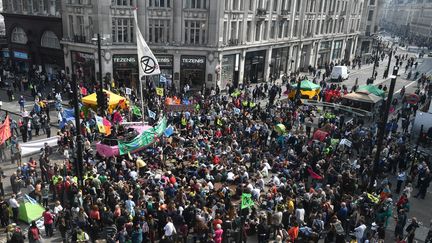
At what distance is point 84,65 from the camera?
40688mm

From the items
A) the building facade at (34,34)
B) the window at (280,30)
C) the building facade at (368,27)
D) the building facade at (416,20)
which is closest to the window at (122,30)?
the building facade at (34,34)

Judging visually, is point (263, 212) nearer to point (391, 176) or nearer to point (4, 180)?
point (391, 176)

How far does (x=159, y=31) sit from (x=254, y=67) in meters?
14.1

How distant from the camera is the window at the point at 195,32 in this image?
40.4 metres

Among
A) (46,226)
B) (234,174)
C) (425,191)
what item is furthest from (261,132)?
(46,226)

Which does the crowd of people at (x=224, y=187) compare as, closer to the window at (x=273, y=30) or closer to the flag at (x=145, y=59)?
the flag at (x=145, y=59)

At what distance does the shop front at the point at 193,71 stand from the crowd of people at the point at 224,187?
13.9 meters

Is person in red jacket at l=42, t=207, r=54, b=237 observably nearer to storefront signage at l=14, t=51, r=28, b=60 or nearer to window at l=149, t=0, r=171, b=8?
window at l=149, t=0, r=171, b=8

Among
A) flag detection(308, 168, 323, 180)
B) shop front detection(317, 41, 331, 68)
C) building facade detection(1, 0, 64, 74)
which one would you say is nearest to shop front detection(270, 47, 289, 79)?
shop front detection(317, 41, 331, 68)

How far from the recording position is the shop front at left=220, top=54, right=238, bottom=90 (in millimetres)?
43469

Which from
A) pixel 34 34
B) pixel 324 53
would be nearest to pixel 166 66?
pixel 34 34

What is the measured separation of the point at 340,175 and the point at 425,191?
533 centimetres

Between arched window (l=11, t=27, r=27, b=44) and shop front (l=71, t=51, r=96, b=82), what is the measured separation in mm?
9808

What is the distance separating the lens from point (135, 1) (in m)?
38.4
